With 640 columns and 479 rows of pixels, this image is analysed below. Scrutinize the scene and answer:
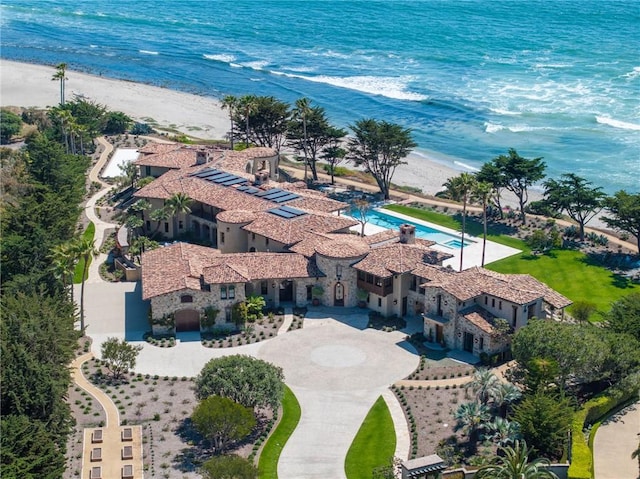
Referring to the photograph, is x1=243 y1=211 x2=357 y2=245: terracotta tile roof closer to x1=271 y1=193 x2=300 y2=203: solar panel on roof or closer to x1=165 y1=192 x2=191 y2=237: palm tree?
x1=271 y1=193 x2=300 y2=203: solar panel on roof

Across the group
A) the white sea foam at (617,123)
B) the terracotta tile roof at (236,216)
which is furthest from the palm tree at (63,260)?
the white sea foam at (617,123)

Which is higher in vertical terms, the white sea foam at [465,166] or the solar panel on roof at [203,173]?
the solar panel on roof at [203,173]

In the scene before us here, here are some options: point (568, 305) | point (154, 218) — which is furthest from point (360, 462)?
point (154, 218)

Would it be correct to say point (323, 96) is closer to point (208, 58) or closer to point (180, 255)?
point (208, 58)

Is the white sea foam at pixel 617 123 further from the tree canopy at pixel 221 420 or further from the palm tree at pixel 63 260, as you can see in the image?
the tree canopy at pixel 221 420

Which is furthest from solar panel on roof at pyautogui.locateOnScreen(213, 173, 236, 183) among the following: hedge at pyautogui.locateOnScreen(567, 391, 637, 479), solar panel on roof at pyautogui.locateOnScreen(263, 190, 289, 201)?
hedge at pyautogui.locateOnScreen(567, 391, 637, 479)

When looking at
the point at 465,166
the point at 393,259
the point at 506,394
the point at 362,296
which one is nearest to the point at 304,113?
the point at 465,166

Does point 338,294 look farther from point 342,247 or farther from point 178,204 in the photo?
point 178,204
